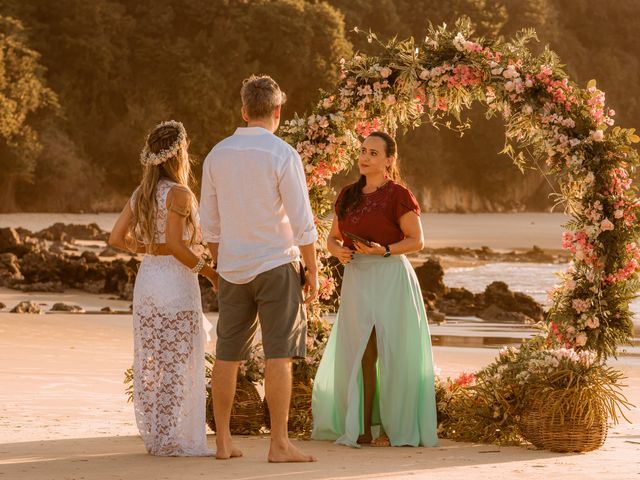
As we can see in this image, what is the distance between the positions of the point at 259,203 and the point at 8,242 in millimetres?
24814

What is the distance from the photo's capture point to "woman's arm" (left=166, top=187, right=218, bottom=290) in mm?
8016

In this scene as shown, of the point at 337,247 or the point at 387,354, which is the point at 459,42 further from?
the point at 387,354

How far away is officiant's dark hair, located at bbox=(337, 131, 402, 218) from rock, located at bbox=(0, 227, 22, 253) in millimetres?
22562

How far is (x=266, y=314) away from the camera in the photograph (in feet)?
25.3

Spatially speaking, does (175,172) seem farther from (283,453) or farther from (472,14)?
(472,14)

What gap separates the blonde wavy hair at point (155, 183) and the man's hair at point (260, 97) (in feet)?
1.82

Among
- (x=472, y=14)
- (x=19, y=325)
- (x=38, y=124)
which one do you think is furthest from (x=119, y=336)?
(x=472, y=14)

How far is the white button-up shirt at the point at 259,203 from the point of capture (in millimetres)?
7699

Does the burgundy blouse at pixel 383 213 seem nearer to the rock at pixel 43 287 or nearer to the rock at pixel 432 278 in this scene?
the rock at pixel 43 287

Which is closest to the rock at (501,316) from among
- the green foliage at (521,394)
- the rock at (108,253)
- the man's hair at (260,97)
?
the green foliage at (521,394)

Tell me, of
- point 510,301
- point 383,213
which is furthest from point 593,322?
point 510,301

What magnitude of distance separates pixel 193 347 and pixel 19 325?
9.32m

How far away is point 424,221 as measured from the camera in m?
64.1

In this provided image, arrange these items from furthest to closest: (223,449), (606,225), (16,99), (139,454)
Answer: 1. (16,99)
2. (606,225)
3. (139,454)
4. (223,449)
